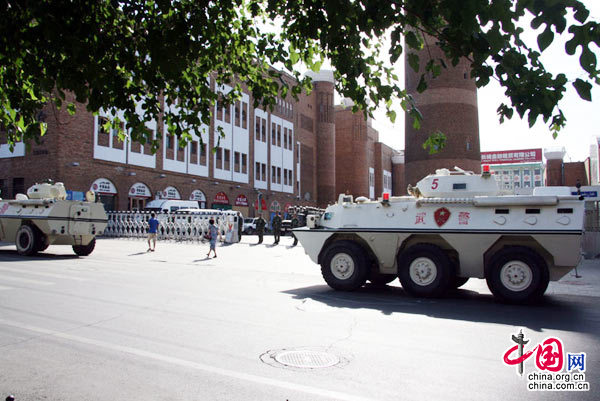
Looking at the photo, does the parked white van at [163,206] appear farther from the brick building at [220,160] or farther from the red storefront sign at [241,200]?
the red storefront sign at [241,200]

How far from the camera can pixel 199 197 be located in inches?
1689

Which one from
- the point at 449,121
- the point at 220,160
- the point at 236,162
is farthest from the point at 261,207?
the point at 449,121

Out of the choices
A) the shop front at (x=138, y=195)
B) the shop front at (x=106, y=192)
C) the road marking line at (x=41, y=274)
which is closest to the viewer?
the road marking line at (x=41, y=274)

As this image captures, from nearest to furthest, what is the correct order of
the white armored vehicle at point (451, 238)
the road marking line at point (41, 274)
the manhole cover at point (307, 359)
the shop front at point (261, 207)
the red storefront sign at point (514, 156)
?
the manhole cover at point (307, 359) < the white armored vehicle at point (451, 238) < the road marking line at point (41, 274) < the shop front at point (261, 207) < the red storefront sign at point (514, 156)

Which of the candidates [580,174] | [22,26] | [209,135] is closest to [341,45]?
Answer: [22,26]

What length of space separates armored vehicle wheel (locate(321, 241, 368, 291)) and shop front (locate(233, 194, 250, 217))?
125 feet

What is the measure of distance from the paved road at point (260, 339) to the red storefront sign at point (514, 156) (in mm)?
70629

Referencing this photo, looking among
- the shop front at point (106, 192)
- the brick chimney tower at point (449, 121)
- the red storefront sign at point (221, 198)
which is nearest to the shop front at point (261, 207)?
the red storefront sign at point (221, 198)

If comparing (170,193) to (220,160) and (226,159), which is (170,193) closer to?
(220,160)

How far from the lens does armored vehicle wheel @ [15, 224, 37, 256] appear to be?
671 inches

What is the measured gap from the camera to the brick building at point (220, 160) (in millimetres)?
31375

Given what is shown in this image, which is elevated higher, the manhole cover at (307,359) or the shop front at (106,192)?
the shop front at (106,192)

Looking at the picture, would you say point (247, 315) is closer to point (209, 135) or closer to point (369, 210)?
point (369, 210)

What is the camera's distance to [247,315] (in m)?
7.56
